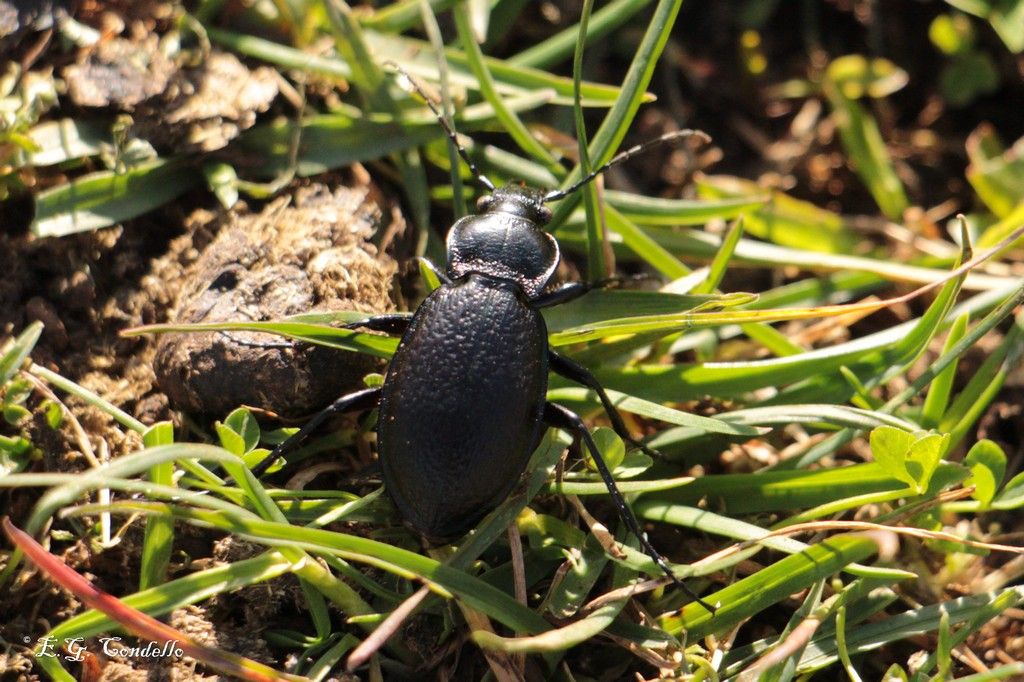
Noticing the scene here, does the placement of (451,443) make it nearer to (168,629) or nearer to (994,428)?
(168,629)

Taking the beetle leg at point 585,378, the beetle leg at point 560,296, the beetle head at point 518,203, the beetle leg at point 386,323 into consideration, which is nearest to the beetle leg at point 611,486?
the beetle leg at point 585,378

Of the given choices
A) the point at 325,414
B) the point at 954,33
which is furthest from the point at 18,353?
the point at 954,33

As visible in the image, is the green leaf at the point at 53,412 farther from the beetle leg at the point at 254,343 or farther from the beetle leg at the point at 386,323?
the beetle leg at the point at 386,323

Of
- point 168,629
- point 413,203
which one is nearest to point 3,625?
point 168,629

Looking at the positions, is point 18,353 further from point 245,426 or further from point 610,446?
point 610,446

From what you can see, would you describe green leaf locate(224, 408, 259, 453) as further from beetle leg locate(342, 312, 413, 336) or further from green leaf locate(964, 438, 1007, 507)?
green leaf locate(964, 438, 1007, 507)

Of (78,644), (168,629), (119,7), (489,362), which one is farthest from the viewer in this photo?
(119,7)
